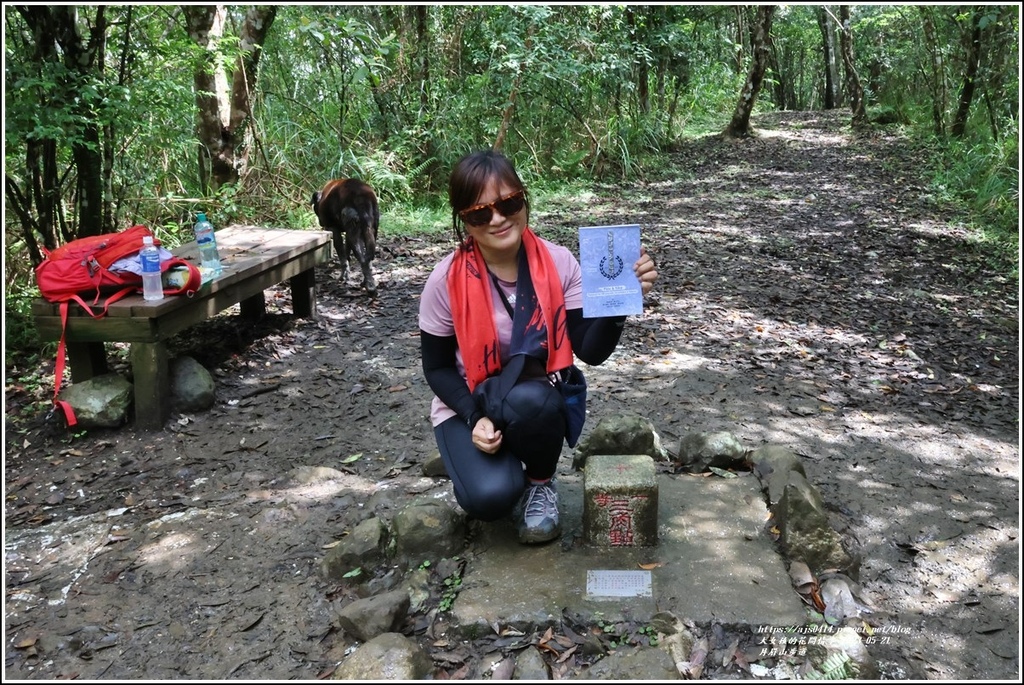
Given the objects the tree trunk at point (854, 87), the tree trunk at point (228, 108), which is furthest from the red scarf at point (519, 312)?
the tree trunk at point (854, 87)

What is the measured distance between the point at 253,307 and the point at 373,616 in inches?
158

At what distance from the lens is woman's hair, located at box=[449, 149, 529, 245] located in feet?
7.79

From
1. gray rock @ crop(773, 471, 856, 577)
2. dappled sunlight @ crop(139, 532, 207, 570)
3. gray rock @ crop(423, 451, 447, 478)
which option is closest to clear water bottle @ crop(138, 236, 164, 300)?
dappled sunlight @ crop(139, 532, 207, 570)

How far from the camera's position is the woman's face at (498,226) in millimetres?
2379

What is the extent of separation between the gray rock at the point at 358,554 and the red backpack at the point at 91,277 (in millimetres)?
2109

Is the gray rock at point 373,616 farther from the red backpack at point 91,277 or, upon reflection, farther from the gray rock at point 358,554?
the red backpack at point 91,277

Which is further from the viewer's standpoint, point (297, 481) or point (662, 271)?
point (662, 271)

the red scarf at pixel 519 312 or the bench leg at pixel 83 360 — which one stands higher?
the red scarf at pixel 519 312

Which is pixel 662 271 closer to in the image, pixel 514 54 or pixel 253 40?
pixel 514 54

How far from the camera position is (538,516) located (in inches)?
106

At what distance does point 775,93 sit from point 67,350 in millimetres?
30237

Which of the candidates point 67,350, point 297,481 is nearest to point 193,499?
point 297,481

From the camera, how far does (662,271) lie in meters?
6.71

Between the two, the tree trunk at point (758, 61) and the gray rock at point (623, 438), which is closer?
the gray rock at point (623, 438)
